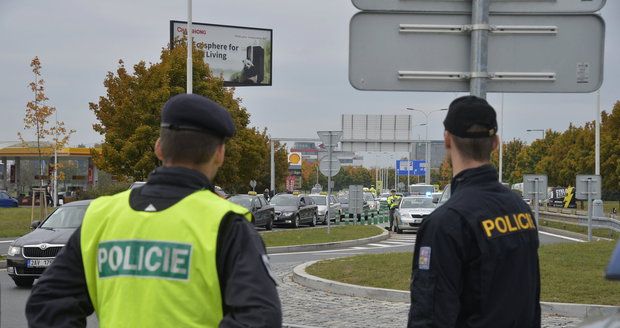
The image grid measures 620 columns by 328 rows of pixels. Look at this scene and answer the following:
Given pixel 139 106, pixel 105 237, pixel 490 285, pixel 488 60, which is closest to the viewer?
pixel 105 237

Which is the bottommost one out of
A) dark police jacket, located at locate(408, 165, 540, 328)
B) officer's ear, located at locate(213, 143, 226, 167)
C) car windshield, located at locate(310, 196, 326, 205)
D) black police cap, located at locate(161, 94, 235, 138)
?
car windshield, located at locate(310, 196, 326, 205)

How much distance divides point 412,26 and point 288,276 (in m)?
10.7

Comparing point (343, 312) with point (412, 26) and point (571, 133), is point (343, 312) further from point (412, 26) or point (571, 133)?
point (571, 133)

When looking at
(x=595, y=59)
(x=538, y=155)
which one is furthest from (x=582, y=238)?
(x=538, y=155)

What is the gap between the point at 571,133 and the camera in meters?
78.2

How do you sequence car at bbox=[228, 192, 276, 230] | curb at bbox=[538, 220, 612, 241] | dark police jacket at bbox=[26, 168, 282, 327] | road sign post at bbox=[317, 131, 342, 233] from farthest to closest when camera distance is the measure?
car at bbox=[228, 192, 276, 230] < curb at bbox=[538, 220, 612, 241] < road sign post at bbox=[317, 131, 342, 233] < dark police jacket at bbox=[26, 168, 282, 327]

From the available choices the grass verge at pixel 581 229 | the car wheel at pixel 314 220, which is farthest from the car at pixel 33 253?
the car wheel at pixel 314 220

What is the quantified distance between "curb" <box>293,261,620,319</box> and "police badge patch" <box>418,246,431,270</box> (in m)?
6.06

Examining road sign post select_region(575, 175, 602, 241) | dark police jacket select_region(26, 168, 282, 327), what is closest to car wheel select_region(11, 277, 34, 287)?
dark police jacket select_region(26, 168, 282, 327)

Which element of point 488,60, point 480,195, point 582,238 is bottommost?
point 582,238

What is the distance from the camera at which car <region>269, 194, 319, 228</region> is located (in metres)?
38.1

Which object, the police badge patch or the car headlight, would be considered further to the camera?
the car headlight

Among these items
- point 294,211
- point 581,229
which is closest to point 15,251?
point 294,211

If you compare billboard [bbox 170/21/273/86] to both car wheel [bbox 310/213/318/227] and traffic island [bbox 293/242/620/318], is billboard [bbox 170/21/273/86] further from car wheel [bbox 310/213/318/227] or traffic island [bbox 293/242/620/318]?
traffic island [bbox 293/242/620/318]
